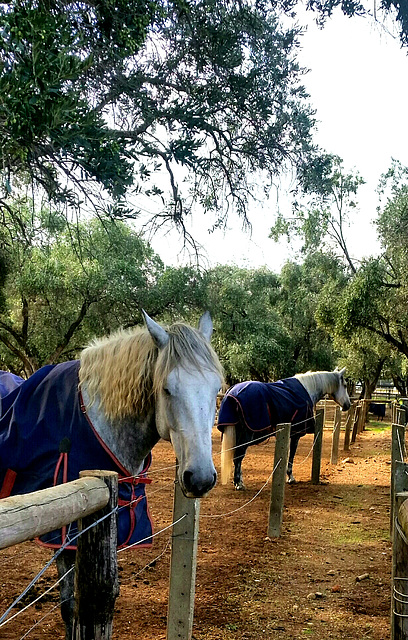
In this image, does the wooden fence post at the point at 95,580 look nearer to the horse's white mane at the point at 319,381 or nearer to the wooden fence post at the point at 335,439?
the horse's white mane at the point at 319,381

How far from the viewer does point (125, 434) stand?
2.94 m

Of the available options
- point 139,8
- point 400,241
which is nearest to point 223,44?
point 139,8

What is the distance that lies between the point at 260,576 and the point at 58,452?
2.42 meters

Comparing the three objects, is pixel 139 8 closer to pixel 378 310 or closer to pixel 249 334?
pixel 378 310

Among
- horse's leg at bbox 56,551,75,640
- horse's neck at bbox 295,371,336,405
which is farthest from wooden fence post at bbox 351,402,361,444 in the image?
Answer: horse's leg at bbox 56,551,75,640

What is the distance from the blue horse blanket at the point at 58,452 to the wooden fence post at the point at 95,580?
855mm

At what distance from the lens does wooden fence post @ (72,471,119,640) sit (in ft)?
5.99

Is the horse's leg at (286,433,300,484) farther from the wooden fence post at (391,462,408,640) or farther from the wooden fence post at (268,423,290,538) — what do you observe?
the wooden fence post at (391,462,408,640)

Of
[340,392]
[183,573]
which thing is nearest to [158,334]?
[183,573]

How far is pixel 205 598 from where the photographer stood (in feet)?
12.7

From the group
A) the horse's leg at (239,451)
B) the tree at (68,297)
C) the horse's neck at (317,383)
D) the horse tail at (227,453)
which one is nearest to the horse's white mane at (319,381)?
the horse's neck at (317,383)

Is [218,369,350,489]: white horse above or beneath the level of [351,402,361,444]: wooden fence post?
above

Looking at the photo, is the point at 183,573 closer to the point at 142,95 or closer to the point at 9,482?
the point at 9,482

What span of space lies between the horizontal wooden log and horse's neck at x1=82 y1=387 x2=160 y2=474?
40.1 inches
